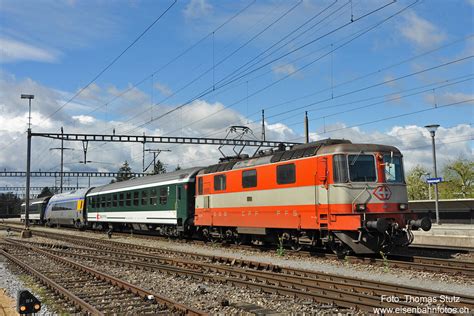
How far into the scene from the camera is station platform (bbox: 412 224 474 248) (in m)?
19.9

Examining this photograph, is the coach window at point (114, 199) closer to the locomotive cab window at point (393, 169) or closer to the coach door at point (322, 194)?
the coach door at point (322, 194)

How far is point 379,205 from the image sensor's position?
14484mm

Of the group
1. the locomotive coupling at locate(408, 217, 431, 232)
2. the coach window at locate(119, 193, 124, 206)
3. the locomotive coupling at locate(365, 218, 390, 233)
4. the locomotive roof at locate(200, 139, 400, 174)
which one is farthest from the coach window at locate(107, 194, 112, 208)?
the locomotive coupling at locate(408, 217, 431, 232)

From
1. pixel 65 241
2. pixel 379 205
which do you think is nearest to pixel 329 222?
pixel 379 205

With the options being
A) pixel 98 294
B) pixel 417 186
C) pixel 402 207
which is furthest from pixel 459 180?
pixel 98 294

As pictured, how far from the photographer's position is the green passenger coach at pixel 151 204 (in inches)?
940

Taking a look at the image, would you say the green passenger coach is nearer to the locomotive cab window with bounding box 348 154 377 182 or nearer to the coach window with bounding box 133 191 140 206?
the coach window with bounding box 133 191 140 206

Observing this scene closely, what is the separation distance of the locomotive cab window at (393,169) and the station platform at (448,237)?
22.1ft

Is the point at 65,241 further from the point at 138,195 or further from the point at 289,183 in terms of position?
the point at 289,183

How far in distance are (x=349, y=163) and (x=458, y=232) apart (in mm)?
9313

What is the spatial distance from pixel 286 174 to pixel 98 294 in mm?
8239

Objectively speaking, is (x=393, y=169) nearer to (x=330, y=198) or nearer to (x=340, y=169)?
(x=340, y=169)

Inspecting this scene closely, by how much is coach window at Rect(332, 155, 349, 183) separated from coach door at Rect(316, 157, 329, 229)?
0.34m

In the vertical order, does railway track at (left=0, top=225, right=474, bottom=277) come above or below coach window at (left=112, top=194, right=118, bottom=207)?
below
